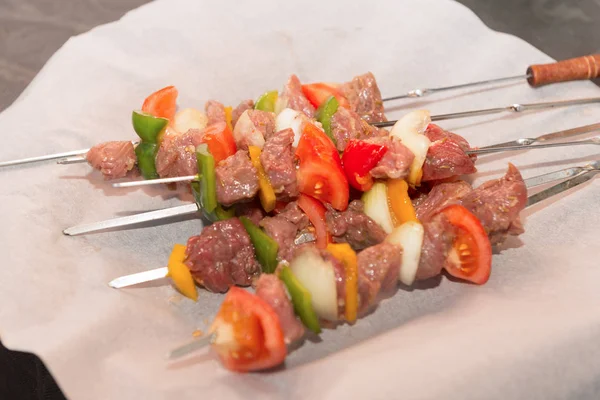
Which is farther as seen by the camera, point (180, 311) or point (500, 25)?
point (500, 25)

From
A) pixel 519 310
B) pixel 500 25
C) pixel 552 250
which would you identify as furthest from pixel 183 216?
pixel 500 25

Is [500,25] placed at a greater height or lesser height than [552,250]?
greater

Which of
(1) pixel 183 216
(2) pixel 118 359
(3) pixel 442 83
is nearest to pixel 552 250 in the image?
(3) pixel 442 83

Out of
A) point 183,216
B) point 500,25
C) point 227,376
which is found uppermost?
point 500,25

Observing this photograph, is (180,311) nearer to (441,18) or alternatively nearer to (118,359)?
(118,359)

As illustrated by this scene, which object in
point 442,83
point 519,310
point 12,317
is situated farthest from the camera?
point 442,83

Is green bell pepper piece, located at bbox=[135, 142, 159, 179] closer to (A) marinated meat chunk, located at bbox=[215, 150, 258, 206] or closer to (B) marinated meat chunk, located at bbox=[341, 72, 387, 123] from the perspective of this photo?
(A) marinated meat chunk, located at bbox=[215, 150, 258, 206]

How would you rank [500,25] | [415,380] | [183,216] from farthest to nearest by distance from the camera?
[500,25], [183,216], [415,380]
